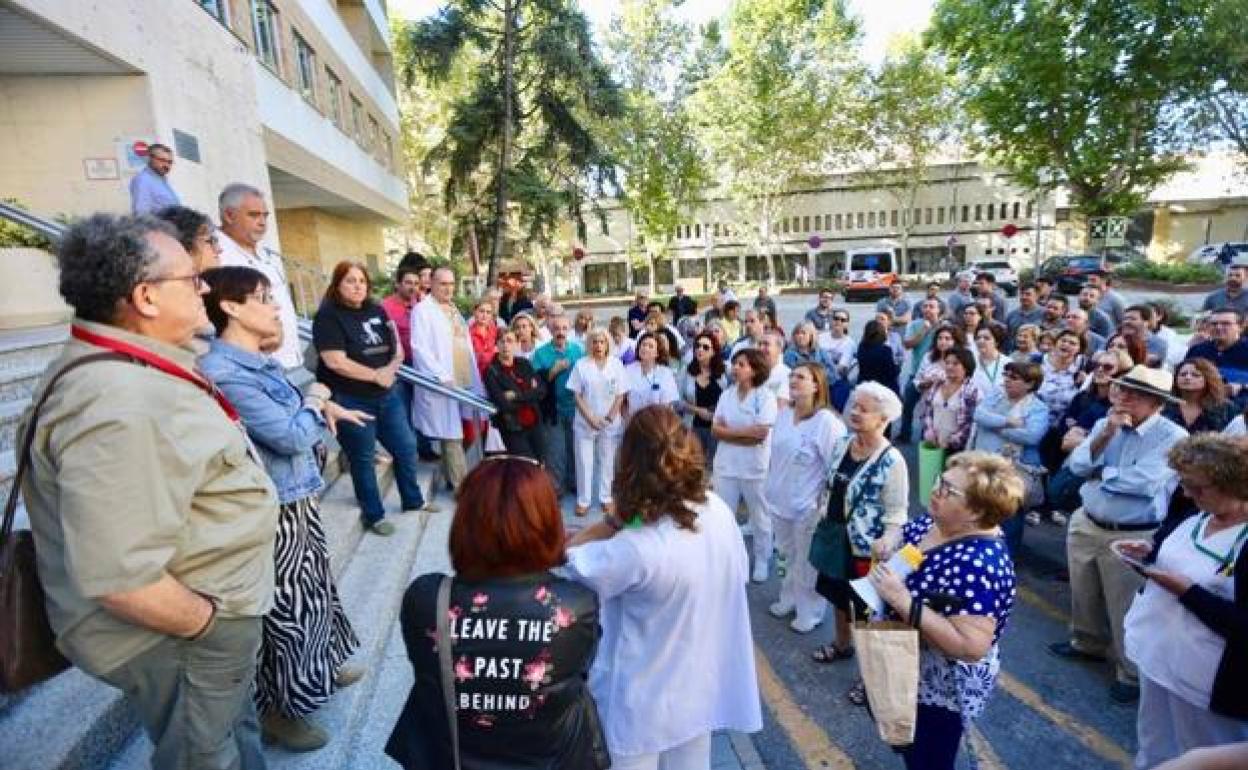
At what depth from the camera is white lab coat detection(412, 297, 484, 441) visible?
5.21m

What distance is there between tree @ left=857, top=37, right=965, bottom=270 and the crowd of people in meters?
33.8

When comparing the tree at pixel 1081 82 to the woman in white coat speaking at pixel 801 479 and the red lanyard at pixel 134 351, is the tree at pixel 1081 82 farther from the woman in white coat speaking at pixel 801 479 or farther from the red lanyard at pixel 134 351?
the red lanyard at pixel 134 351

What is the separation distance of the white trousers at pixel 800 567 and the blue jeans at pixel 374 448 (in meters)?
2.61

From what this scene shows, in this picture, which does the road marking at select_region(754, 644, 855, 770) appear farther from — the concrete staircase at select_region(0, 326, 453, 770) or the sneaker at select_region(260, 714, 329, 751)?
the sneaker at select_region(260, 714, 329, 751)

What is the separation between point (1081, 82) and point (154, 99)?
24935 millimetres

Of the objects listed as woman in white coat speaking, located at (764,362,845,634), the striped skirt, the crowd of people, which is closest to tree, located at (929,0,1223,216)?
the crowd of people

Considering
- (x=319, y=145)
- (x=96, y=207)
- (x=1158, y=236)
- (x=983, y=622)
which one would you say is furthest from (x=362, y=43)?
(x=1158, y=236)

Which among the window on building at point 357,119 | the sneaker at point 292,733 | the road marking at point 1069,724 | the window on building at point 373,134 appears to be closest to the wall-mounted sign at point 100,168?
the sneaker at point 292,733

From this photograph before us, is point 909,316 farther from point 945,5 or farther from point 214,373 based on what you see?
point 945,5

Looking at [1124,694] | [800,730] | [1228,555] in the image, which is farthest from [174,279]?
[1124,694]

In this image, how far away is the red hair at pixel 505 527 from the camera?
1.54 m

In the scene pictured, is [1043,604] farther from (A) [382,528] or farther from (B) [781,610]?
(A) [382,528]

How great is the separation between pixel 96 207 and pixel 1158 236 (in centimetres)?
4928

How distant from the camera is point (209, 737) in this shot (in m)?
1.69
